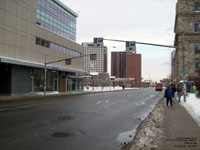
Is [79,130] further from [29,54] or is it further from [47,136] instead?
[29,54]

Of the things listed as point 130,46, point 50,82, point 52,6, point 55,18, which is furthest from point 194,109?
point 52,6

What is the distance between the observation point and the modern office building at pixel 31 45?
26109 mm

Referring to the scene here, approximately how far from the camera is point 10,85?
2628 cm

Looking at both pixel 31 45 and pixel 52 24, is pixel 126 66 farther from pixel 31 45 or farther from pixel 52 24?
pixel 31 45

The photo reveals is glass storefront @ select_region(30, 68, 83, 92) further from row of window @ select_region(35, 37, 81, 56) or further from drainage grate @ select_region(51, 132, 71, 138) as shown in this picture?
drainage grate @ select_region(51, 132, 71, 138)

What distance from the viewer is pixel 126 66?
165375mm

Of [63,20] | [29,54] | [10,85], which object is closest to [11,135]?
[10,85]

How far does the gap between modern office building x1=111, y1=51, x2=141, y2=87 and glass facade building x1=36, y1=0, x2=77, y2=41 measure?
10570cm

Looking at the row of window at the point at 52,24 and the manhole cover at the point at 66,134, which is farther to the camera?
the row of window at the point at 52,24

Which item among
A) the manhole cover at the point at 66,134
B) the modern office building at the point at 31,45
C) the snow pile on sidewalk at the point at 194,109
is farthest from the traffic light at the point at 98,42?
the modern office building at the point at 31,45

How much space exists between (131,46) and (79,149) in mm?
12656

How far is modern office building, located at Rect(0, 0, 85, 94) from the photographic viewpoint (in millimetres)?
26109

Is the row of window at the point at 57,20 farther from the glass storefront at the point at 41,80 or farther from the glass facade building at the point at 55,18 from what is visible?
the glass storefront at the point at 41,80

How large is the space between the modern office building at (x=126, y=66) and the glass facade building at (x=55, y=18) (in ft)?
347
